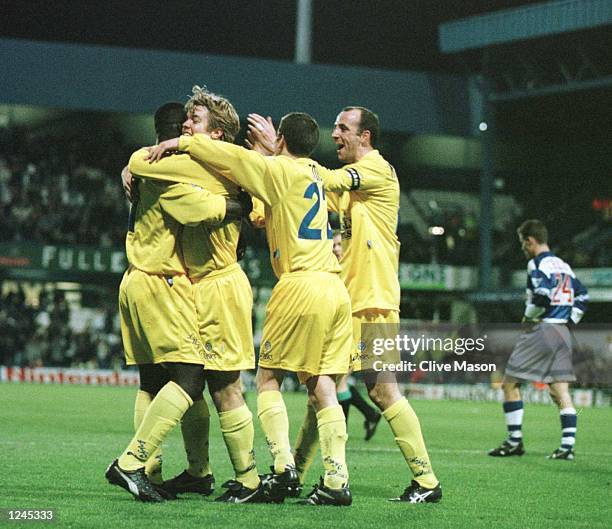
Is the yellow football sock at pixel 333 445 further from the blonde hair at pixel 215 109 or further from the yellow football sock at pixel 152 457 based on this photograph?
the blonde hair at pixel 215 109

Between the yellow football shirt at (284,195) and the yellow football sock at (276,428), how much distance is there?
0.75 meters

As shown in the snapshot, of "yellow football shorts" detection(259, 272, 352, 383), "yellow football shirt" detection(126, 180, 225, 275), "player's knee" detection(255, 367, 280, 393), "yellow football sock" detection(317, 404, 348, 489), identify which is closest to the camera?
"yellow football shirt" detection(126, 180, 225, 275)

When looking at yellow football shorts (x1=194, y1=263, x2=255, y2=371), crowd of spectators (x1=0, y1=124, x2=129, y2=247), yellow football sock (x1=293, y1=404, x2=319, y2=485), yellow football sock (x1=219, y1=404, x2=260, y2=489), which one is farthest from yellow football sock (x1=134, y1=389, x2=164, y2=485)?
crowd of spectators (x1=0, y1=124, x2=129, y2=247)

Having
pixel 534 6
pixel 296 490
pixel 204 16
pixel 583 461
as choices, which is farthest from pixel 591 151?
pixel 296 490

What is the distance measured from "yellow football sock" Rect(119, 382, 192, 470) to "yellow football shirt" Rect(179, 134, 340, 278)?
40.0 inches

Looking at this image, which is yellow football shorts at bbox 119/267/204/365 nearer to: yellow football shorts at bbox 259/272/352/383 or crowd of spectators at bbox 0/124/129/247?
yellow football shorts at bbox 259/272/352/383

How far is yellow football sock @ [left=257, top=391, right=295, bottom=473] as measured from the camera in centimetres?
648

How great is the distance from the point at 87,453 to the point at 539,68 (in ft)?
82.8

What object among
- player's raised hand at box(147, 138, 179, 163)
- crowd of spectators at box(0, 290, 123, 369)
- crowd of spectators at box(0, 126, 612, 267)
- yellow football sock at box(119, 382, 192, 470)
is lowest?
crowd of spectators at box(0, 290, 123, 369)

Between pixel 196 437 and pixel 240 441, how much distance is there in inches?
22.1

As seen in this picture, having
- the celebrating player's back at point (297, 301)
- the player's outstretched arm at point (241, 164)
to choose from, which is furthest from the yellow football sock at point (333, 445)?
the player's outstretched arm at point (241, 164)

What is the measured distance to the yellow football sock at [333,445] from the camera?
641 cm

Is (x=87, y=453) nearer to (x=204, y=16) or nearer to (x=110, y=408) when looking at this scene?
(x=110, y=408)

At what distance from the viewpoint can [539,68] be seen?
32156 millimetres
